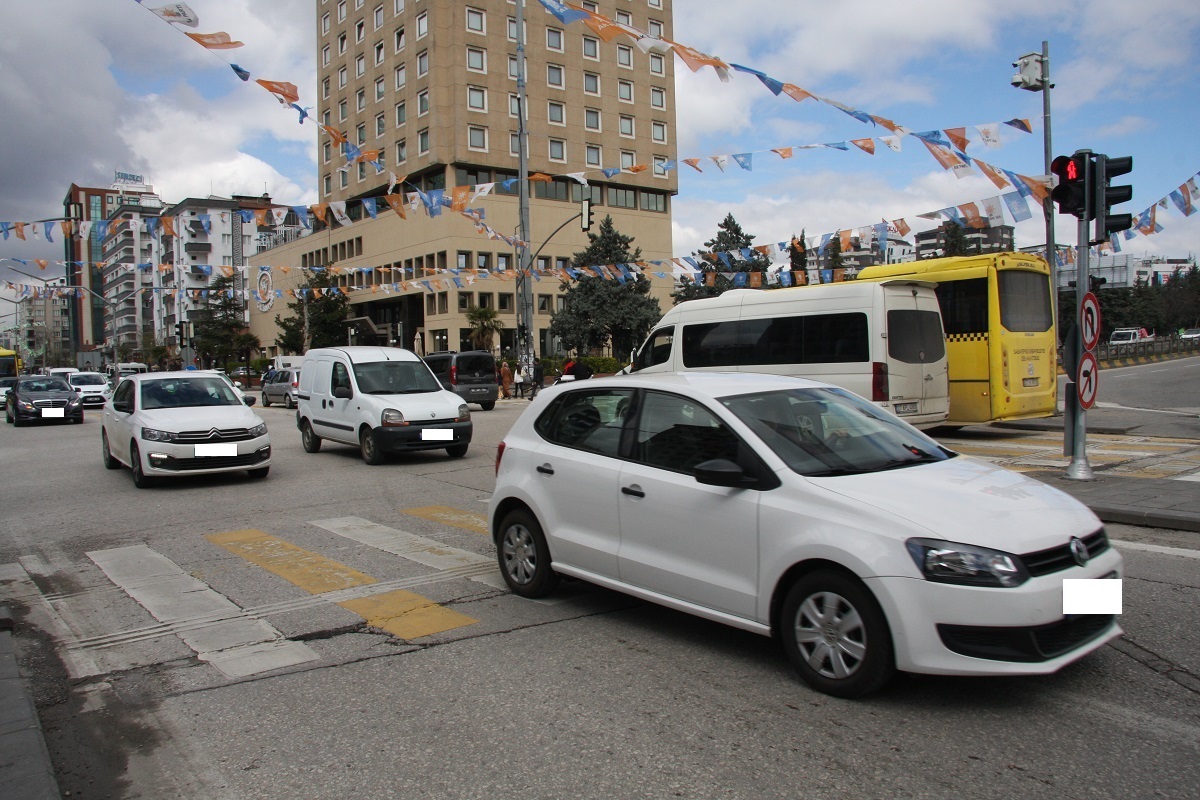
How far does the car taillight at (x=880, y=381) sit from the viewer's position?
1284cm

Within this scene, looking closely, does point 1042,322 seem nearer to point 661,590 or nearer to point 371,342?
point 661,590

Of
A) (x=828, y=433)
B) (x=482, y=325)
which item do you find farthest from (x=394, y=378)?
(x=482, y=325)

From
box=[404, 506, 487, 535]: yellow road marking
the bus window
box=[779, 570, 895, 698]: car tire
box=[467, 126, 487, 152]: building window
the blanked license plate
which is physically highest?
box=[467, 126, 487, 152]: building window

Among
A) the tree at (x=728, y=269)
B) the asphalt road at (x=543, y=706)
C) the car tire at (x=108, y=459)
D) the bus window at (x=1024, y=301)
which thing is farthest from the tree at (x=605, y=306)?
the asphalt road at (x=543, y=706)

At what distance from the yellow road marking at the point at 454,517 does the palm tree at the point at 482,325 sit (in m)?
44.8

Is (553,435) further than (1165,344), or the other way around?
(1165,344)

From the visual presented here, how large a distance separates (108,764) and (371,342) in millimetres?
65885

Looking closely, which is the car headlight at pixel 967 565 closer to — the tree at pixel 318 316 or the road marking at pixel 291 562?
the road marking at pixel 291 562

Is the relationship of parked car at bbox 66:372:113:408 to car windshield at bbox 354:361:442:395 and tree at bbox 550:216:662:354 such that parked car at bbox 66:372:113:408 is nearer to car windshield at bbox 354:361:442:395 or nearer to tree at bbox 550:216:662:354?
tree at bbox 550:216:662:354

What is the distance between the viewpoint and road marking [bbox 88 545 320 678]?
4.82m

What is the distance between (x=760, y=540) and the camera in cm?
423

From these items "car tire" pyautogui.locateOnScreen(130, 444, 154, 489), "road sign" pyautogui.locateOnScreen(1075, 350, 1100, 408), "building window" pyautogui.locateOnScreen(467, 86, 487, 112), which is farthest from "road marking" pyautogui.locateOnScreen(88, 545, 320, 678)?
"building window" pyautogui.locateOnScreen(467, 86, 487, 112)

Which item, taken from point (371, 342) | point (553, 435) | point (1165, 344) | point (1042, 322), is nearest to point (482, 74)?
point (371, 342)

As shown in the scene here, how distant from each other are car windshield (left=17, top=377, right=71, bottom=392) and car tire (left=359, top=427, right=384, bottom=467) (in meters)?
17.6
